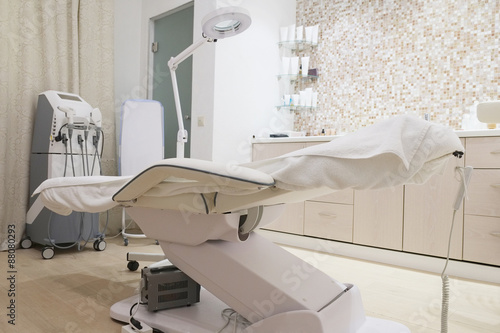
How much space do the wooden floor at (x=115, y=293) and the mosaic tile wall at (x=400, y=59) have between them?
1.32 metres

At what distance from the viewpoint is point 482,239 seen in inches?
89.5

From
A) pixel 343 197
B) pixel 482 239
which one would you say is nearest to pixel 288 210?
pixel 343 197

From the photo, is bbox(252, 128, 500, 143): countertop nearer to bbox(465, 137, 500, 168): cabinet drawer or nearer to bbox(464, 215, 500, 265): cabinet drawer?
bbox(465, 137, 500, 168): cabinet drawer

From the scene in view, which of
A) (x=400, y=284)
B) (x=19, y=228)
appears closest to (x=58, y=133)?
(x=19, y=228)

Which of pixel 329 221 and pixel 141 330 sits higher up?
pixel 329 221

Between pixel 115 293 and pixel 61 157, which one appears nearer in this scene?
pixel 115 293

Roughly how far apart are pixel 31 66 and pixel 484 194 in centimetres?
318

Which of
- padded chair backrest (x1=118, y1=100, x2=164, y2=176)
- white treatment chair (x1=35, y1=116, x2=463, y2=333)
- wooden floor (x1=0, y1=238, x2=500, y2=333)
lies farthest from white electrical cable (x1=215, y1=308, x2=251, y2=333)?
padded chair backrest (x1=118, y1=100, x2=164, y2=176)

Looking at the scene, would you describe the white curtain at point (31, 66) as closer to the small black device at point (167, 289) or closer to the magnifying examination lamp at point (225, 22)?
the magnifying examination lamp at point (225, 22)

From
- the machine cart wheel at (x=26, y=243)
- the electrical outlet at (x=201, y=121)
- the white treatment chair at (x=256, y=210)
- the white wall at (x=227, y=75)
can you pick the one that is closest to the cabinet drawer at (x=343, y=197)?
the white wall at (x=227, y=75)

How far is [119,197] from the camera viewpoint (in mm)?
1304

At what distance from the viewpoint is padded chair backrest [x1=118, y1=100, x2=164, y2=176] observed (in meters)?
3.21

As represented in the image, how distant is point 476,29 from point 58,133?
3.06m

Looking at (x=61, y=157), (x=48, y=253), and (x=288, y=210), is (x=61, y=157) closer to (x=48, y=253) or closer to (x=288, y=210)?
(x=48, y=253)
